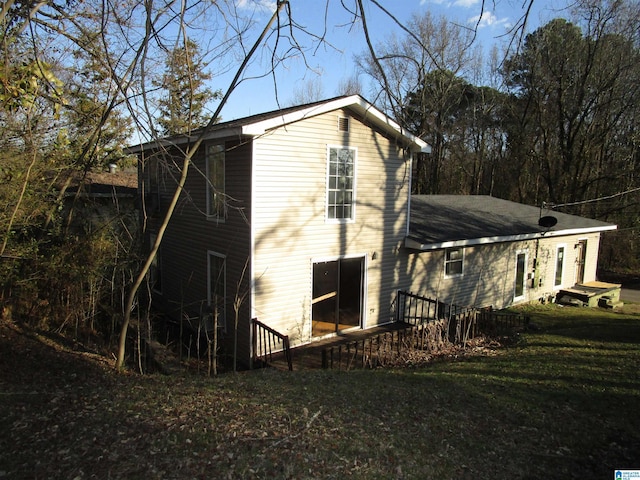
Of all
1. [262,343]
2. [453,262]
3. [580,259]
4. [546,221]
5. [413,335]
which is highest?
[546,221]

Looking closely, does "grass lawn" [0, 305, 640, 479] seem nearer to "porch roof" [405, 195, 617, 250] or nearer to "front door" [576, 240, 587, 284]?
"porch roof" [405, 195, 617, 250]

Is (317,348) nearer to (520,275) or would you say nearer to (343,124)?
(343,124)

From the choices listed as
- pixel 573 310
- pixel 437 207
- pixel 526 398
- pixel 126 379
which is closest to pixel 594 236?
pixel 573 310

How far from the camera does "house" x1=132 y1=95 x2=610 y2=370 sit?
8992mm

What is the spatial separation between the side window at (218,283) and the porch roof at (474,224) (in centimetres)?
482

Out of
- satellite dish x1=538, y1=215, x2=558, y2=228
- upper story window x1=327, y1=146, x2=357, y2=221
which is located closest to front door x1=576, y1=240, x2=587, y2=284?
satellite dish x1=538, y1=215, x2=558, y2=228

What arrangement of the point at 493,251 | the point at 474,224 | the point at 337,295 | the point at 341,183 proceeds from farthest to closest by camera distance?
the point at 474,224 < the point at 493,251 < the point at 337,295 < the point at 341,183

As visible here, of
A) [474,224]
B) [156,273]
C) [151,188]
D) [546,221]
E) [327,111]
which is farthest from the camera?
[546,221]

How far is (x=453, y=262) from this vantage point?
13.2 meters

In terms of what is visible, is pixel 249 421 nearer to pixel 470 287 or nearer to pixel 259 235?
pixel 259 235

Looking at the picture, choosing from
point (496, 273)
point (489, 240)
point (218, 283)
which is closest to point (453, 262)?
point (489, 240)

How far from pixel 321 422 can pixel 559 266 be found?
15.4 m

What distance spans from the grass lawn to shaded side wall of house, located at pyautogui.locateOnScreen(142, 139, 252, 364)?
230 cm

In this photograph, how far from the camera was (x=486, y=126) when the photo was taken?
31969 mm
